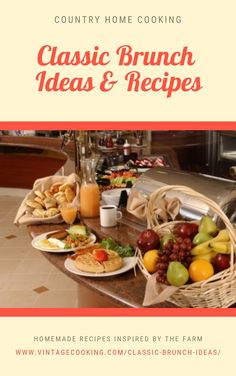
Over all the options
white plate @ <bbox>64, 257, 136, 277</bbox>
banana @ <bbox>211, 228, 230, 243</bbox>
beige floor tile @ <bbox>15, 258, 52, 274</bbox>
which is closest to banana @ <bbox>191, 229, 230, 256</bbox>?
banana @ <bbox>211, 228, 230, 243</bbox>

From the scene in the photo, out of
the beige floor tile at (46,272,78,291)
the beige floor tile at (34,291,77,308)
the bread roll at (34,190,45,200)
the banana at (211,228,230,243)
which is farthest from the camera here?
the beige floor tile at (46,272,78,291)

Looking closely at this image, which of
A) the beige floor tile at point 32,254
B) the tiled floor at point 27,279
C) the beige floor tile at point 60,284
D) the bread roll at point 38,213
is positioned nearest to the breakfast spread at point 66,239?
the bread roll at point 38,213

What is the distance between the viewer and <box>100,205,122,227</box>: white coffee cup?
7.51 feet

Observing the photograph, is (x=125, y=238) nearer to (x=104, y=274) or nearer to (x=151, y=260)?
(x=104, y=274)

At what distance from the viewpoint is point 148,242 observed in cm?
166

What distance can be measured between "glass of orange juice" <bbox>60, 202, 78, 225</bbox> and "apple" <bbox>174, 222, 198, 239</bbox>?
84 cm

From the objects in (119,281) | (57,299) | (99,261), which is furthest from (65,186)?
(57,299)

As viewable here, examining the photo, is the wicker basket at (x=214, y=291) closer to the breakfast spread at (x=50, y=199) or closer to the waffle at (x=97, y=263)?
the waffle at (x=97, y=263)

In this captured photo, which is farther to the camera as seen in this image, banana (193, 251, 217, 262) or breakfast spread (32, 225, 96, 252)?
breakfast spread (32, 225, 96, 252)

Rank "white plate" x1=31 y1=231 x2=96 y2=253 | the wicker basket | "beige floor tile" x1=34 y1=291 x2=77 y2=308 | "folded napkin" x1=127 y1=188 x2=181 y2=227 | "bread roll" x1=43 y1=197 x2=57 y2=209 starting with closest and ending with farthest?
the wicker basket, "folded napkin" x1=127 y1=188 x2=181 y2=227, "white plate" x1=31 y1=231 x2=96 y2=253, "bread roll" x1=43 y1=197 x2=57 y2=209, "beige floor tile" x1=34 y1=291 x2=77 y2=308

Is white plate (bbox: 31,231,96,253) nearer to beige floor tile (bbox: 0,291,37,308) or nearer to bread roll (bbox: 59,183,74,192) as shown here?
bread roll (bbox: 59,183,74,192)

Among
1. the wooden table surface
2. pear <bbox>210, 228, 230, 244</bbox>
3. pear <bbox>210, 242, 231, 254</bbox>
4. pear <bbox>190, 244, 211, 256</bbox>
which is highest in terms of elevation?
pear <bbox>210, 228, 230, 244</bbox>
